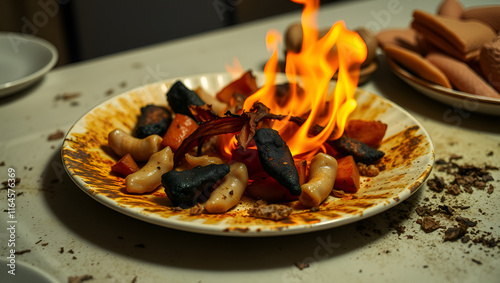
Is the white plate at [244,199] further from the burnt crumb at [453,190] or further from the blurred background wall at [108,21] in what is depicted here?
the blurred background wall at [108,21]

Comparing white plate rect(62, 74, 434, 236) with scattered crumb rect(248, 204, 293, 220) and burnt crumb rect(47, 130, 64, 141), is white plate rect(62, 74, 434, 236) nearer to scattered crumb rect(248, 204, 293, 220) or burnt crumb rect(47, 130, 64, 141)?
scattered crumb rect(248, 204, 293, 220)

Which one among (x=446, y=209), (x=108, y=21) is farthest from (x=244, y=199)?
(x=108, y=21)

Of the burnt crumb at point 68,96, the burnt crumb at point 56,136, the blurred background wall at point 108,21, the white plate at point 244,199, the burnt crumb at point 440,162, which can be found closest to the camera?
the white plate at point 244,199

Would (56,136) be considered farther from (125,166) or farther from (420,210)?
(420,210)

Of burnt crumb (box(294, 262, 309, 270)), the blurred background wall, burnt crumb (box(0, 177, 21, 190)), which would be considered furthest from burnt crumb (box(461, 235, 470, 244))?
the blurred background wall

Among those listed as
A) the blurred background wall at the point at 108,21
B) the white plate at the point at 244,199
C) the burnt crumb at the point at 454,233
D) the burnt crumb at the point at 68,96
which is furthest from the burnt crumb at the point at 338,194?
the blurred background wall at the point at 108,21

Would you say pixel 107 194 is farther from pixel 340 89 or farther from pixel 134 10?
pixel 134 10
